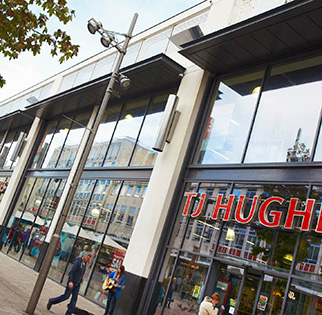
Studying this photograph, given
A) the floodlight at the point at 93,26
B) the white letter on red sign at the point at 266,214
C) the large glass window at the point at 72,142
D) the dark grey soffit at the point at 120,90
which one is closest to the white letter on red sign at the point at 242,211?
the white letter on red sign at the point at 266,214

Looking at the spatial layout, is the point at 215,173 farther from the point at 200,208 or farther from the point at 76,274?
the point at 76,274

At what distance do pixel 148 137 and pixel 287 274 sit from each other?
26.1 ft

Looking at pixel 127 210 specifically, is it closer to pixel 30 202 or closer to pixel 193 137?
pixel 193 137

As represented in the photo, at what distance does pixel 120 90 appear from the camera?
1697 cm

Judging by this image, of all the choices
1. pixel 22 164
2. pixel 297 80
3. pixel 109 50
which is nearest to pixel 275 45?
pixel 297 80

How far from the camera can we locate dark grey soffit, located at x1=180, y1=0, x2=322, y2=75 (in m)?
9.50

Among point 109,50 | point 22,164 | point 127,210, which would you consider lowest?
point 127,210

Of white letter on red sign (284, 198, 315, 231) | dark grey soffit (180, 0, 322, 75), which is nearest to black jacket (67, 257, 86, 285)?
white letter on red sign (284, 198, 315, 231)

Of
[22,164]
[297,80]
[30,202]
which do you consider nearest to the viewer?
[297,80]

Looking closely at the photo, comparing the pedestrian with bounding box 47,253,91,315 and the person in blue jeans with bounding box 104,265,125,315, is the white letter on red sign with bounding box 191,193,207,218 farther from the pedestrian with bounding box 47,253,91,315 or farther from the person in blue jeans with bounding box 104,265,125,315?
the pedestrian with bounding box 47,253,91,315

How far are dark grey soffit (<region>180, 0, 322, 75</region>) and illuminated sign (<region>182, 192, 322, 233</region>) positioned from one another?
417 centimetres

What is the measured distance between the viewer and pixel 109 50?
66.1 ft

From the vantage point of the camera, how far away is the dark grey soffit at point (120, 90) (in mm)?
14172

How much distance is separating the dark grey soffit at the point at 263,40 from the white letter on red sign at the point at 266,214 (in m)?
4.15
